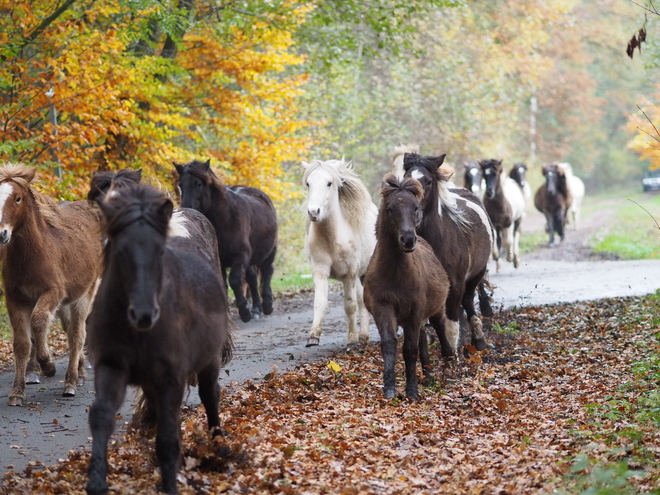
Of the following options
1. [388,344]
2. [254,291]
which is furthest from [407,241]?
[254,291]

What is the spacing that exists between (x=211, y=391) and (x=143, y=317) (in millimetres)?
1674

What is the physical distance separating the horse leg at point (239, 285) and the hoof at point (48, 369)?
425cm

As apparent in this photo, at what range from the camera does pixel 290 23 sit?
17.9 metres

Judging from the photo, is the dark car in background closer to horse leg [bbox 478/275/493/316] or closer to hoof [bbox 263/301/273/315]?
hoof [bbox 263/301/273/315]

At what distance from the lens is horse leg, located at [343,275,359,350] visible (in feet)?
39.3

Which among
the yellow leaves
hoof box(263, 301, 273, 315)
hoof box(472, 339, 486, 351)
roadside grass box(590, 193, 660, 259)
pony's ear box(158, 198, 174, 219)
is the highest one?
pony's ear box(158, 198, 174, 219)

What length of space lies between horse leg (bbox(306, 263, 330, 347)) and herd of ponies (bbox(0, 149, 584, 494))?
0.02 m

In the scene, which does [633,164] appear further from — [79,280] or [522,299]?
[79,280]

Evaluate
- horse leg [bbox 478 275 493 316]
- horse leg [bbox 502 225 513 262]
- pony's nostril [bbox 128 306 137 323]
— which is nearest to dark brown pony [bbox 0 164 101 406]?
pony's nostril [bbox 128 306 137 323]

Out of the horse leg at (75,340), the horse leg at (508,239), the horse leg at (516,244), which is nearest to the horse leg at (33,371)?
the horse leg at (75,340)

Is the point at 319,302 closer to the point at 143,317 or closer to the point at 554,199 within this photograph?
the point at 143,317

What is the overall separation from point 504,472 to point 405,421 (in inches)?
64.5

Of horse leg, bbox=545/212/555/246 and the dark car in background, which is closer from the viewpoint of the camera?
horse leg, bbox=545/212/555/246

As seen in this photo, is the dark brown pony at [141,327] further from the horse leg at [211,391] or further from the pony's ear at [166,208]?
the horse leg at [211,391]
